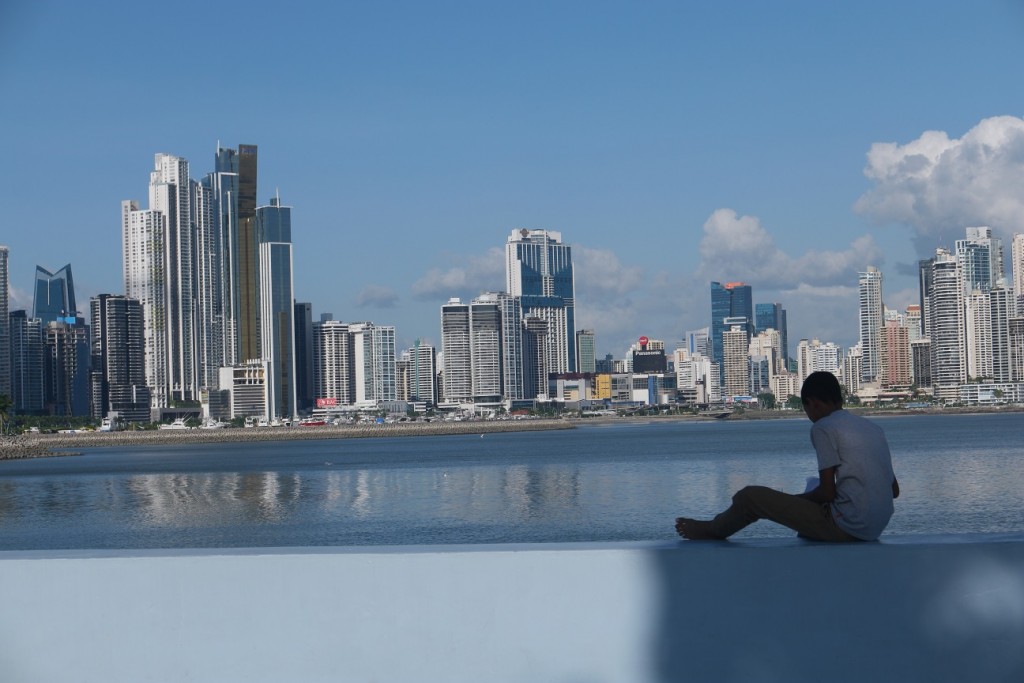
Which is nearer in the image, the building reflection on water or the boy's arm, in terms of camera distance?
the boy's arm

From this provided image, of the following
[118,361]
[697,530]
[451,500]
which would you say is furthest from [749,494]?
[118,361]

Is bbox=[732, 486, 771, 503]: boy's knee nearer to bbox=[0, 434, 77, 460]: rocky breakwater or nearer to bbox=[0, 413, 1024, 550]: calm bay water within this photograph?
bbox=[0, 413, 1024, 550]: calm bay water

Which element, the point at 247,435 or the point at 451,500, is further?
the point at 247,435

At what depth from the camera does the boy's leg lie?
4.63 meters

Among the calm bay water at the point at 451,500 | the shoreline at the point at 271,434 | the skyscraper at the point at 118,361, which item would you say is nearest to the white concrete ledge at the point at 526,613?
the calm bay water at the point at 451,500

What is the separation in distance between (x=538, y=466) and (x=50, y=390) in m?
154

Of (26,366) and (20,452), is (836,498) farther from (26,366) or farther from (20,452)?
(26,366)

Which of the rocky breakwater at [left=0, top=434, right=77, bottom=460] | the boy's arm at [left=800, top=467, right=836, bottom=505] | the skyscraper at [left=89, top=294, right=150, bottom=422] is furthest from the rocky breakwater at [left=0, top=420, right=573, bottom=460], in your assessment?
the boy's arm at [left=800, top=467, right=836, bottom=505]

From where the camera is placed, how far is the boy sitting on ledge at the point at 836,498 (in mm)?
4625

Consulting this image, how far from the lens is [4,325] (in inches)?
7357

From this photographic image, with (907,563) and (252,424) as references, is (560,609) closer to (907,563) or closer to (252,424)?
(907,563)

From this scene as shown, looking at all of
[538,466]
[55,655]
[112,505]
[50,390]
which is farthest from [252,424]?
[55,655]

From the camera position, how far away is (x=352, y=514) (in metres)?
31.7

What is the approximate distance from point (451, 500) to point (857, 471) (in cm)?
3140
